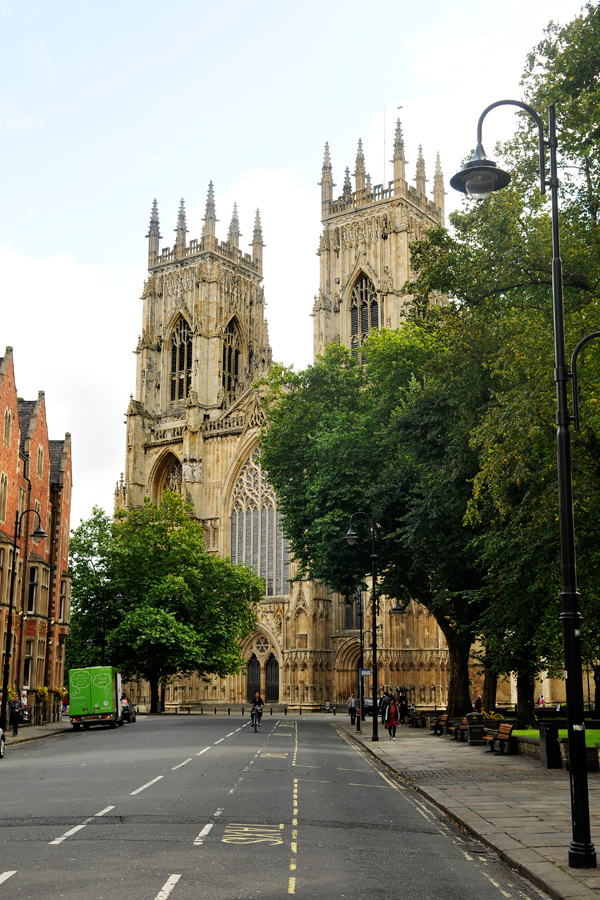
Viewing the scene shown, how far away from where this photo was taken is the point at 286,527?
41.2 m

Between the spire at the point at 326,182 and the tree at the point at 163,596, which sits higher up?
the spire at the point at 326,182

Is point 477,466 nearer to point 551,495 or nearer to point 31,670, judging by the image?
point 551,495

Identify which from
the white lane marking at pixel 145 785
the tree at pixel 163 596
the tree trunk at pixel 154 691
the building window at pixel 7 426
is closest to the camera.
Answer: the white lane marking at pixel 145 785

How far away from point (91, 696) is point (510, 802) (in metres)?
28.1

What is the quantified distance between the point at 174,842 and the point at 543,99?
16.7 metres

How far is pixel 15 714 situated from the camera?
115 ft

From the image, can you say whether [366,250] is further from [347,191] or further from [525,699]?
[525,699]

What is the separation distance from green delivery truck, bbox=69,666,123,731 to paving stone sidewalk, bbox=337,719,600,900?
15.5m

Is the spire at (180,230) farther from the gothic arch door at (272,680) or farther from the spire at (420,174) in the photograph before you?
the gothic arch door at (272,680)

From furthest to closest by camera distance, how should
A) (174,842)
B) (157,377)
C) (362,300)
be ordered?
(157,377) < (362,300) < (174,842)

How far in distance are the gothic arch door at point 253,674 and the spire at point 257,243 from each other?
36636 mm

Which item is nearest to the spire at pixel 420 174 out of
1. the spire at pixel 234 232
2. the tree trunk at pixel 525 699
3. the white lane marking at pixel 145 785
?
the spire at pixel 234 232

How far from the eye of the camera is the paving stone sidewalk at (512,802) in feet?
32.7

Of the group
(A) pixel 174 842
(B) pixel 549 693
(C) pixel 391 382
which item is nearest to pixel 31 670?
(C) pixel 391 382
